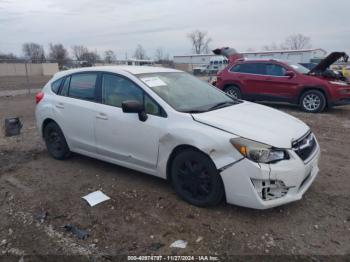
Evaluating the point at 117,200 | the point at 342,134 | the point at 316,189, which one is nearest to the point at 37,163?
the point at 117,200

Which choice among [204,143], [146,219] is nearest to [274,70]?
[204,143]

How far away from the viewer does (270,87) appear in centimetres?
1006

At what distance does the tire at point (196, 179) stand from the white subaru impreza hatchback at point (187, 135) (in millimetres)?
11

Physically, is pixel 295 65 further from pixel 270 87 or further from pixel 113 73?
pixel 113 73

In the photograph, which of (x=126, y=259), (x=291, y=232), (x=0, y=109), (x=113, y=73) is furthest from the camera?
(x=0, y=109)

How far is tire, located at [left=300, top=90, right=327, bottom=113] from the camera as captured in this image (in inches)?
368

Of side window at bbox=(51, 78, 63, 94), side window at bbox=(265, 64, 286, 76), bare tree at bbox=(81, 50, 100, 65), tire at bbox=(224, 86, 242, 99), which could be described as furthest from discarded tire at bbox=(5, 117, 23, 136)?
bare tree at bbox=(81, 50, 100, 65)

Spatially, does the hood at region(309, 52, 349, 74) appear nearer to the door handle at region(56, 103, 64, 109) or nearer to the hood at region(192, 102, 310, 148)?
the hood at region(192, 102, 310, 148)

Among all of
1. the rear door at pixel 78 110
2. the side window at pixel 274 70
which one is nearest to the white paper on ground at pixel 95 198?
the rear door at pixel 78 110

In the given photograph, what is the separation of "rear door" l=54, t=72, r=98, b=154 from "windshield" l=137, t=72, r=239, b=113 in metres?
0.93

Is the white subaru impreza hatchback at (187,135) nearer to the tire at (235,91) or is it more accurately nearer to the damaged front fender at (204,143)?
the damaged front fender at (204,143)

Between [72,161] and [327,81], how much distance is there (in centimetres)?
782

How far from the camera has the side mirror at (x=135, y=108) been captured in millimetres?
3623

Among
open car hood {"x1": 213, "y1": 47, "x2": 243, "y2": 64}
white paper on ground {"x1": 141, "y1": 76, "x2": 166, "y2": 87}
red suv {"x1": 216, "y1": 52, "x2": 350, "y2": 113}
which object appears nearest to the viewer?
white paper on ground {"x1": 141, "y1": 76, "x2": 166, "y2": 87}
